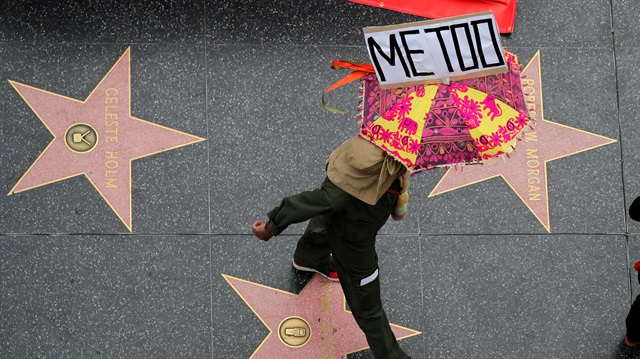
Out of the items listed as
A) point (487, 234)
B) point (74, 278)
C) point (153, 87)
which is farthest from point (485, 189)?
point (74, 278)

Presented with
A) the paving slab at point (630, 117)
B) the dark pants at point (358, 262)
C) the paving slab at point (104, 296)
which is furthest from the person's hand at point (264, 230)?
the paving slab at point (630, 117)

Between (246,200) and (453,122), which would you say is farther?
(246,200)

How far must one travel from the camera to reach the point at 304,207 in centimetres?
393

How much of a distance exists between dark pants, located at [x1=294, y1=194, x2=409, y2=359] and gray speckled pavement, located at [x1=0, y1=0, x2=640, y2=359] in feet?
0.90

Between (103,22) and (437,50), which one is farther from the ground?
(437,50)

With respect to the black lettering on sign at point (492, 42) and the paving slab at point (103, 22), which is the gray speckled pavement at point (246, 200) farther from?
the black lettering on sign at point (492, 42)

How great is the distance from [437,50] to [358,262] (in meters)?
1.09

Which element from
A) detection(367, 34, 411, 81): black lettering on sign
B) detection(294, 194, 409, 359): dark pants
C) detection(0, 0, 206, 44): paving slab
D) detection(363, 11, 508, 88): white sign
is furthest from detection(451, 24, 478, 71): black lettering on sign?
detection(0, 0, 206, 44): paving slab

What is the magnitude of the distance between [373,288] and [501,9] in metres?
1.86

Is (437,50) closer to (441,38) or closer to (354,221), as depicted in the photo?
(441,38)

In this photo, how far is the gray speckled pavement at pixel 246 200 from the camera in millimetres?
4816

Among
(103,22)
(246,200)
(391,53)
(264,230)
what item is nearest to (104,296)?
(246,200)

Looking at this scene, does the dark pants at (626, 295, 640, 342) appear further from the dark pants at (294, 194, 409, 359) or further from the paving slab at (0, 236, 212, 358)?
the paving slab at (0, 236, 212, 358)

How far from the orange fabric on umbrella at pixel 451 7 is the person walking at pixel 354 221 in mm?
1456
